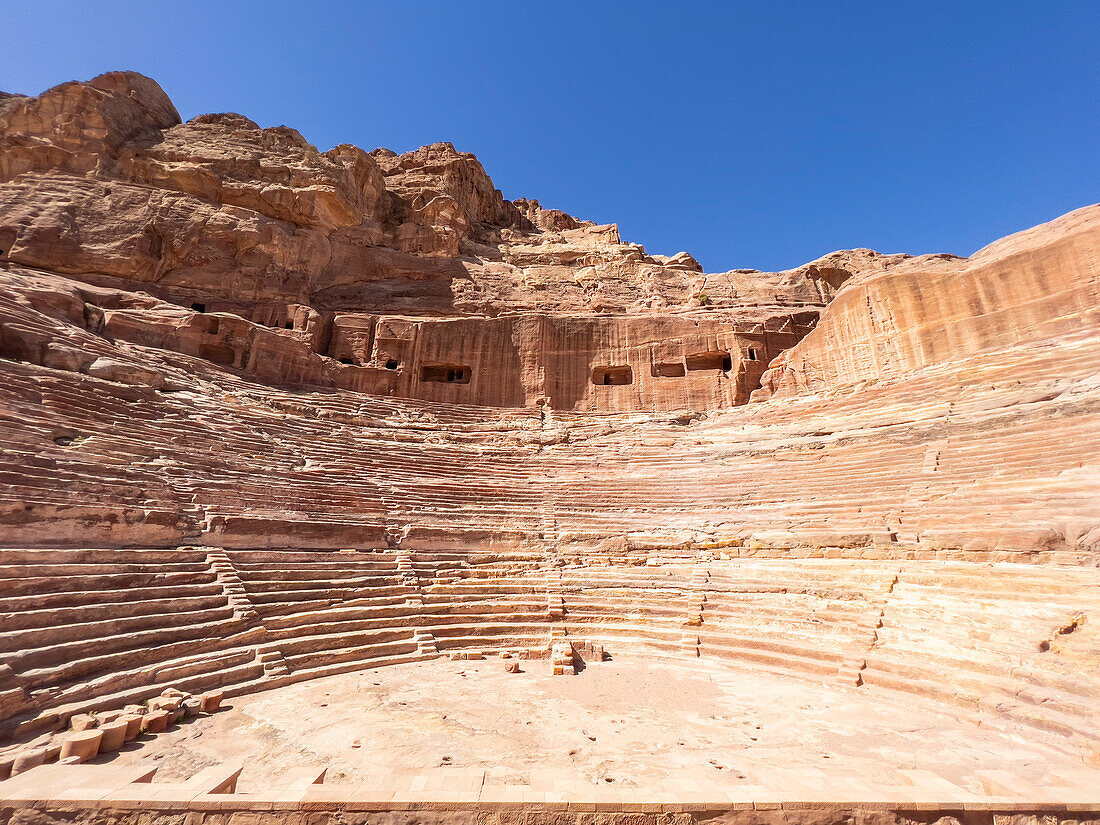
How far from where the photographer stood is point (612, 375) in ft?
65.8

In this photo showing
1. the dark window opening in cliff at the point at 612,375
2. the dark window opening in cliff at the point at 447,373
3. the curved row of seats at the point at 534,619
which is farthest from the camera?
the dark window opening in cliff at the point at 447,373

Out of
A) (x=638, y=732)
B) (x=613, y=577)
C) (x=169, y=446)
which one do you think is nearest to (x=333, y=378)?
(x=169, y=446)

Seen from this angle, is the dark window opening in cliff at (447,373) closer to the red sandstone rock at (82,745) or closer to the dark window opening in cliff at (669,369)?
the dark window opening in cliff at (669,369)

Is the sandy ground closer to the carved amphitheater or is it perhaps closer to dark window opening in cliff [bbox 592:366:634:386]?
the carved amphitheater

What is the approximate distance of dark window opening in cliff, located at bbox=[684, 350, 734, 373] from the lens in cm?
1903

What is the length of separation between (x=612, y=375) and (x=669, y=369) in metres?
2.18

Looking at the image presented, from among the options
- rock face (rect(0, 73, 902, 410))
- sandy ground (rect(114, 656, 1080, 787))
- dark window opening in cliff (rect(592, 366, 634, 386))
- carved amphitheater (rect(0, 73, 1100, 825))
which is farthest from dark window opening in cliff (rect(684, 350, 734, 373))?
sandy ground (rect(114, 656, 1080, 787))

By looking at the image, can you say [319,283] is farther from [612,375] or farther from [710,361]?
[710,361]

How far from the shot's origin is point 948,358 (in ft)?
41.4

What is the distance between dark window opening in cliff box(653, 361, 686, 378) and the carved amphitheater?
0.68 ft

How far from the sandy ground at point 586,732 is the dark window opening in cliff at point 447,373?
45.8ft

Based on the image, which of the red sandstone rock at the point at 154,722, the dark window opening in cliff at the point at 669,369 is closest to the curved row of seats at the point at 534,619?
the red sandstone rock at the point at 154,722

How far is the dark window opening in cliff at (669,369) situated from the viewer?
759 inches

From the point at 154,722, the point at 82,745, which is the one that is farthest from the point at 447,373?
the point at 82,745
